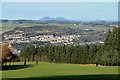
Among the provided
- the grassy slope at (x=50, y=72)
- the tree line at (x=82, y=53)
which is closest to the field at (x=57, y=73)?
the grassy slope at (x=50, y=72)

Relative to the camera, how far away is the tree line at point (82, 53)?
60.5 m

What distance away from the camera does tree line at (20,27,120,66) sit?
60469mm

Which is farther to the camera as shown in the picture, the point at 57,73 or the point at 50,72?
the point at 50,72

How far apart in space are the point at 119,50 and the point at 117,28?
4389 millimetres

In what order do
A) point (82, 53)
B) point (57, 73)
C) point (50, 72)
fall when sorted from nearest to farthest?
1. point (57, 73)
2. point (50, 72)
3. point (82, 53)

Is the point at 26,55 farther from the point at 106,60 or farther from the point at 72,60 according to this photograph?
the point at 106,60

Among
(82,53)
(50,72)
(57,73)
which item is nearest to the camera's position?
(57,73)

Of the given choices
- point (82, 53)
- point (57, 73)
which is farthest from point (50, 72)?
point (82, 53)

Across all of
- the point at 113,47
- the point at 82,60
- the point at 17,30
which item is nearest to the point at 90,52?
the point at 82,60

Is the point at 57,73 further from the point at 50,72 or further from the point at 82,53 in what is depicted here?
the point at 82,53

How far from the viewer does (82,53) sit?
71.4 m

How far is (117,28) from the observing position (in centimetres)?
6056

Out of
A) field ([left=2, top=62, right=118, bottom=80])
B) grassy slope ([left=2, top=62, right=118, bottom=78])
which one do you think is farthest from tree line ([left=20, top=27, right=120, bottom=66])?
field ([left=2, top=62, right=118, bottom=80])

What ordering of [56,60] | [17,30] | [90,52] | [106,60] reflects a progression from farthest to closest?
[17,30]
[56,60]
[90,52]
[106,60]
